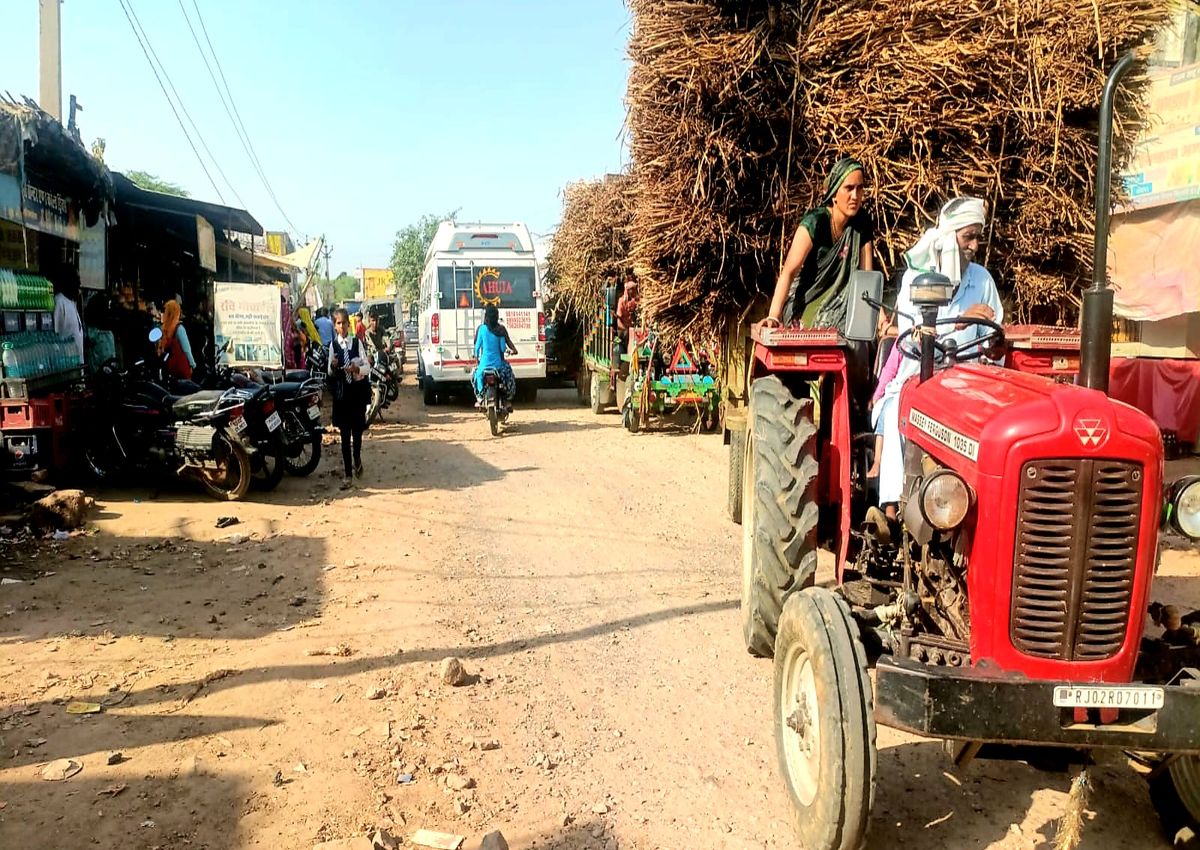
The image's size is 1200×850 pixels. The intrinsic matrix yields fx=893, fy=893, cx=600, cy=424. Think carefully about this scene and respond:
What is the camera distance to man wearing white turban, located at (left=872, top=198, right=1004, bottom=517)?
361cm

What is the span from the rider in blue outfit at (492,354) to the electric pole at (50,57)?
6263mm

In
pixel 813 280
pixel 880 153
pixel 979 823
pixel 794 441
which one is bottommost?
pixel 979 823

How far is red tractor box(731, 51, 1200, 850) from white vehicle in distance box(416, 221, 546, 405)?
13.7 meters

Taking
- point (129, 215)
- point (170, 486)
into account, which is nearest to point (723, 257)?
point (170, 486)

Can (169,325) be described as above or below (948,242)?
below

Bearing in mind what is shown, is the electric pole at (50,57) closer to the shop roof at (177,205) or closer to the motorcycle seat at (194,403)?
the shop roof at (177,205)

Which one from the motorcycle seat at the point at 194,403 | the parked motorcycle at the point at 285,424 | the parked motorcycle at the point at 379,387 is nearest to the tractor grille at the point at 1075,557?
the parked motorcycle at the point at 285,424

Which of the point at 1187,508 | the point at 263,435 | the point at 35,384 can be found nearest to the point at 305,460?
the point at 263,435

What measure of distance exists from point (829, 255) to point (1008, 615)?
292 centimetres

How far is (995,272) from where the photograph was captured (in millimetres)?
6215

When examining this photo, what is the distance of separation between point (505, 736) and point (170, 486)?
6754 mm

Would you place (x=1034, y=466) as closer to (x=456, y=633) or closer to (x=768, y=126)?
(x=456, y=633)

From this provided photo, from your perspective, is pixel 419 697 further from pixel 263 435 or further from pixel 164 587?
pixel 263 435

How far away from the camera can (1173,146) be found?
9.53 metres
